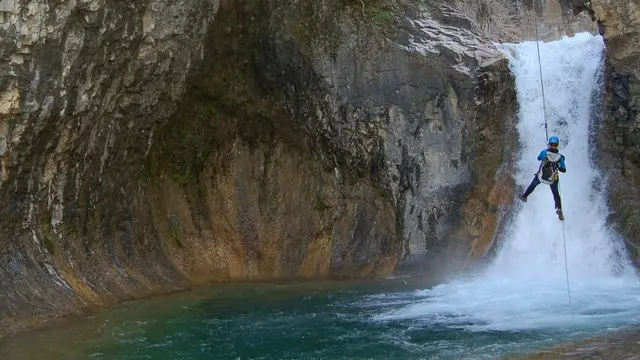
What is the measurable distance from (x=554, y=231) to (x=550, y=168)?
7.49 feet

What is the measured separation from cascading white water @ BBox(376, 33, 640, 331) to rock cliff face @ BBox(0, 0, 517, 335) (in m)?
0.58

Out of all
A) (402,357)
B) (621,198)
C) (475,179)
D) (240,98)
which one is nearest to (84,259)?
A: (240,98)

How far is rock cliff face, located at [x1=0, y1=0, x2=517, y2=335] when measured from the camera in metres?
13.1

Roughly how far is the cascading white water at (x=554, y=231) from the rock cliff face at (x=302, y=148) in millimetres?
583

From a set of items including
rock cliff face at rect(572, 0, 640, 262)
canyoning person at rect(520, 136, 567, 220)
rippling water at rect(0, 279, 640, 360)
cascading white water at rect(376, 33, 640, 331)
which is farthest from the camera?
rock cliff face at rect(572, 0, 640, 262)

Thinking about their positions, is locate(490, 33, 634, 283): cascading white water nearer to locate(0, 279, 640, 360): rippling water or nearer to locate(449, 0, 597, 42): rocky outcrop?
locate(0, 279, 640, 360): rippling water

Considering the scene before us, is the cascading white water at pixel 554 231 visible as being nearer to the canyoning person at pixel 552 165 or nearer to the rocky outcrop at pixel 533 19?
the canyoning person at pixel 552 165

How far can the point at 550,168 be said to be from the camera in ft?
39.7

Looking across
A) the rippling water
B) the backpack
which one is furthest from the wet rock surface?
the backpack

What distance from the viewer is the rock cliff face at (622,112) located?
13273mm

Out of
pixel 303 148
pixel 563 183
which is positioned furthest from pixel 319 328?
pixel 563 183

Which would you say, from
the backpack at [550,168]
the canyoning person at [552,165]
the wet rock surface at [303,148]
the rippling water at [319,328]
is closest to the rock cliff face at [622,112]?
the wet rock surface at [303,148]

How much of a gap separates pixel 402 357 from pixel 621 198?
729cm

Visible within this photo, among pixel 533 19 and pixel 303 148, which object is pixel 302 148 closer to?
pixel 303 148
